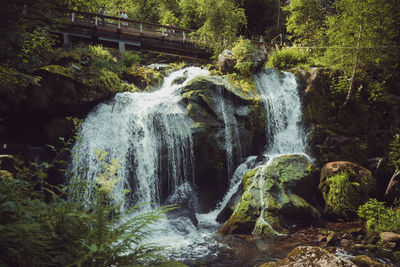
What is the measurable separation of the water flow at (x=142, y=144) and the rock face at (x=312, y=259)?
5.44 m

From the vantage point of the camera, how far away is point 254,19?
30984mm

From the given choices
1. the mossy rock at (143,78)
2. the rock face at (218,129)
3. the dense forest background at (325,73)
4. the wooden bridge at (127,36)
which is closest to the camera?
the dense forest background at (325,73)

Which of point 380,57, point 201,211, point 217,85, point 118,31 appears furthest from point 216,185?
point 118,31

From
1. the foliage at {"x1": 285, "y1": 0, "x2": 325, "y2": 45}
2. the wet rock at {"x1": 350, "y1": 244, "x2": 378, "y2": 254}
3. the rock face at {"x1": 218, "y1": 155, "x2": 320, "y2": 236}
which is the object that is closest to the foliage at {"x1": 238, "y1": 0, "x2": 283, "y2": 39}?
the foliage at {"x1": 285, "y1": 0, "x2": 325, "y2": 45}

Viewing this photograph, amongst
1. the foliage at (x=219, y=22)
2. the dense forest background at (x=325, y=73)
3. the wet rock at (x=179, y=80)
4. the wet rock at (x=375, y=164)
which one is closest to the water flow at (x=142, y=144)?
the dense forest background at (x=325, y=73)

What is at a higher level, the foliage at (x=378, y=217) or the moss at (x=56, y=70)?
the moss at (x=56, y=70)

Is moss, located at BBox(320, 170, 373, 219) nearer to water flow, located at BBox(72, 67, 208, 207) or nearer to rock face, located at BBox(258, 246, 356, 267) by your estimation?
rock face, located at BBox(258, 246, 356, 267)

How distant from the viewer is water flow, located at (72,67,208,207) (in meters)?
8.68

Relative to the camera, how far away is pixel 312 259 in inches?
161

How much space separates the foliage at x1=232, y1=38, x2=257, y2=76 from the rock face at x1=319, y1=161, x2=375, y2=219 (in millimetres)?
6334

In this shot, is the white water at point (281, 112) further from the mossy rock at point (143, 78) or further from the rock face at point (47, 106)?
the rock face at point (47, 106)

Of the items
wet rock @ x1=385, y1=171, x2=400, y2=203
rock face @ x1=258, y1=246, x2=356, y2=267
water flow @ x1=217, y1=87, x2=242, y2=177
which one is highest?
water flow @ x1=217, y1=87, x2=242, y2=177

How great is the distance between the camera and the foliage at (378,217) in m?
6.98

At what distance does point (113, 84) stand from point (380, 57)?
12.3 metres
